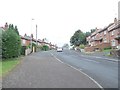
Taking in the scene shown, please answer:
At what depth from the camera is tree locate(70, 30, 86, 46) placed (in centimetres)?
13312

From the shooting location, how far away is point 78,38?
134 meters

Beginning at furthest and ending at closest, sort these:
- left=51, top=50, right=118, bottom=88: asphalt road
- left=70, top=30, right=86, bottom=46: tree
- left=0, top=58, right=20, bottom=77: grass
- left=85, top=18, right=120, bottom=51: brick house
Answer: left=70, top=30, right=86, bottom=46: tree < left=85, top=18, right=120, bottom=51: brick house < left=0, top=58, right=20, bottom=77: grass < left=51, top=50, right=118, bottom=88: asphalt road

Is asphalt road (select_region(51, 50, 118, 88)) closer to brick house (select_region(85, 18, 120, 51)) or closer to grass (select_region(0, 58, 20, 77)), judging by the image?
grass (select_region(0, 58, 20, 77))

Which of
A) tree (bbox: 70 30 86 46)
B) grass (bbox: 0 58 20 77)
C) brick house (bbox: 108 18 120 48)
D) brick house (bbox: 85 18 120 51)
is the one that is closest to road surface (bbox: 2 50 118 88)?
grass (bbox: 0 58 20 77)

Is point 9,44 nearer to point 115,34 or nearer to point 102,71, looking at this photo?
point 102,71

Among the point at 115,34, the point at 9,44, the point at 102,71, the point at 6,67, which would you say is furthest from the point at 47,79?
the point at 115,34

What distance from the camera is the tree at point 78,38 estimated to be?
133 metres

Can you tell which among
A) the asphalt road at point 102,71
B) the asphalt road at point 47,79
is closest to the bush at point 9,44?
the asphalt road at point 102,71

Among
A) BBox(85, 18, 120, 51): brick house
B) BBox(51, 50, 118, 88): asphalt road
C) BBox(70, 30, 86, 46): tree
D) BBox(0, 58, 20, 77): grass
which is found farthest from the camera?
BBox(70, 30, 86, 46): tree

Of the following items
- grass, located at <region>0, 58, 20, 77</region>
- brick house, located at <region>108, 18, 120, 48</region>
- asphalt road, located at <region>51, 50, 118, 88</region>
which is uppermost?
brick house, located at <region>108, 18, 120, 48</region>

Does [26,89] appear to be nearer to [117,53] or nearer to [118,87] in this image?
[118,87]

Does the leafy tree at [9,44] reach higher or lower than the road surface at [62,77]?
higher

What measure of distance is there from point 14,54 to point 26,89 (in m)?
23.5

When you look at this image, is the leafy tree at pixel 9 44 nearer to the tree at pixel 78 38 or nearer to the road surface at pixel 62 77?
the road surface at pixel 62 77
